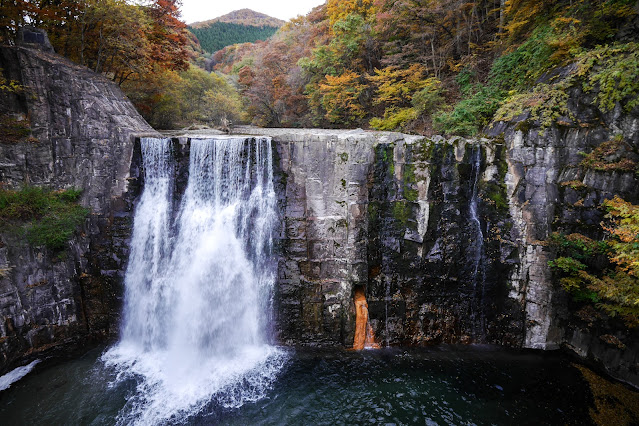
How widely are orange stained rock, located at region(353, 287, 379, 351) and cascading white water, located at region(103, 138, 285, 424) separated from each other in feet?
9.03

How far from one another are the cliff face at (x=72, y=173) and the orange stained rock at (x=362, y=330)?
28.8 feet

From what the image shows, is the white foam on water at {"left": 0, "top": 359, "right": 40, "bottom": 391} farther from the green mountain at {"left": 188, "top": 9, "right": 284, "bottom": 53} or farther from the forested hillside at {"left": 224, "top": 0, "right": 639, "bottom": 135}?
the green mountain at {"left": 188, "top": 9, "right": 284, "bottom": 53}

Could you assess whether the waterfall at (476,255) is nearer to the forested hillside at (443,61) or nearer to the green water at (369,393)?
the green water at (369,393)

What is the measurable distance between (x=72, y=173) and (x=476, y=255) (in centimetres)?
1482

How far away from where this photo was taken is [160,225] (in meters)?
10.8

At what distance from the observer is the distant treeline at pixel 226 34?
4656 cm

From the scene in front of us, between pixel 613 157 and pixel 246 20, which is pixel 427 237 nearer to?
pixel 613 157

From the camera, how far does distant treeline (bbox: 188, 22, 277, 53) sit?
46.6m

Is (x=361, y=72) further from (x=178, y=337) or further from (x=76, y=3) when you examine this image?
(x=178, y=337)

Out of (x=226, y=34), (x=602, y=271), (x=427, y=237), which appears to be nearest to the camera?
(x=602, y=271)

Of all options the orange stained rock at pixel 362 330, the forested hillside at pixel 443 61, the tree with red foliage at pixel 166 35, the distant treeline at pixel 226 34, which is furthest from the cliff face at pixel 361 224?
the distant treeline at pixel 226 34

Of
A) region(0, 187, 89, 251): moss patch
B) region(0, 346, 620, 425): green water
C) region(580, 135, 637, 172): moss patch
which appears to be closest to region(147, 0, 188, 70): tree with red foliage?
region(0, 187, 89, 251): moss patch

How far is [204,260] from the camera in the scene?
10555 millimetres

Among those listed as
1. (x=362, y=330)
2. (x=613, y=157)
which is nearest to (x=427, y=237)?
(x=362, y=330)
